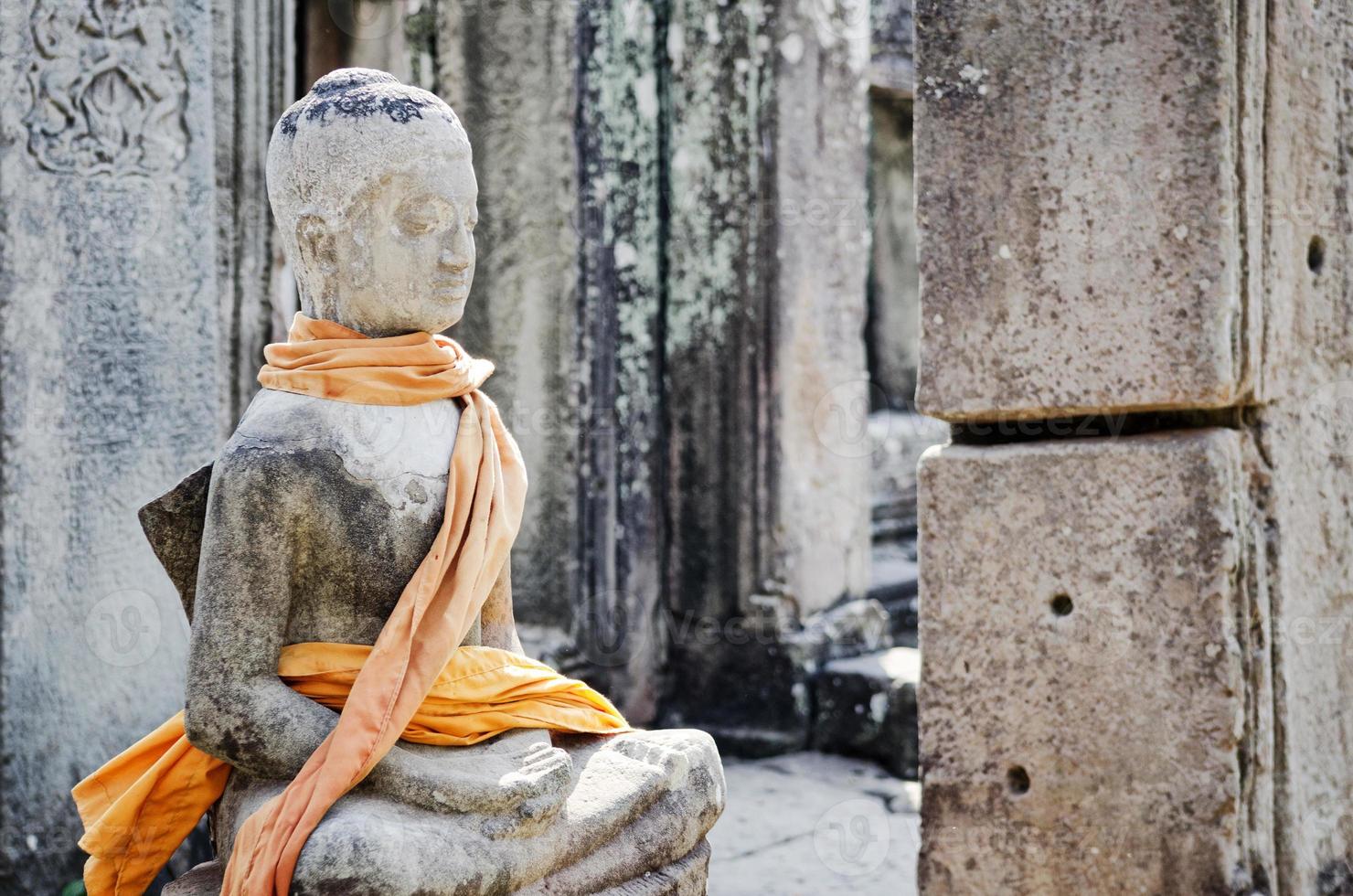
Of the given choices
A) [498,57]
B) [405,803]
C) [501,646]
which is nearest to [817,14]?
[498,57]

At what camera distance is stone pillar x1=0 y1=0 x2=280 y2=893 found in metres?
3.17

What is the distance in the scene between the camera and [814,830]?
4.06 metres

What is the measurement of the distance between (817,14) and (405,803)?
12.4 feet

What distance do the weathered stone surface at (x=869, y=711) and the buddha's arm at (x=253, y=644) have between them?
9.58 ft

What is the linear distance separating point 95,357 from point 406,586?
64.9 inches

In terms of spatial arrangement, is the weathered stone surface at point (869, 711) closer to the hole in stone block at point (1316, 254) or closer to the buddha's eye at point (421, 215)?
the hole in stone block at point (1316, 254)

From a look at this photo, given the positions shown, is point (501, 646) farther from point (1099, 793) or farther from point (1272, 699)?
point (1272, 699)

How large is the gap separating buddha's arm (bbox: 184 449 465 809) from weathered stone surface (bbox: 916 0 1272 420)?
1.09 m

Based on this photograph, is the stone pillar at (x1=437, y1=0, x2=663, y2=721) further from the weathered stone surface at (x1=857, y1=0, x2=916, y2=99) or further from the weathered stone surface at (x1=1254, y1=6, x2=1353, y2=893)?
the weathered stone surface at (x1=857, y1=0, x2=916, y2=99)

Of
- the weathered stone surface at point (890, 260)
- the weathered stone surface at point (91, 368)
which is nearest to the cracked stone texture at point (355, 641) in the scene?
the weathered stone surface at point (91, 368)

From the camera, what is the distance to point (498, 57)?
464cm

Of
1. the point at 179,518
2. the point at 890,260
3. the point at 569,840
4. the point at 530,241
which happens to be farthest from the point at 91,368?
the point at 890,260

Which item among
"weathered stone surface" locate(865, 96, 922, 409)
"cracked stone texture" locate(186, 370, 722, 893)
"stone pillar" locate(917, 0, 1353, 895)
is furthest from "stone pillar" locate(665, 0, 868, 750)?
"weathered stone surface" locate(865, 96, 922, 409)

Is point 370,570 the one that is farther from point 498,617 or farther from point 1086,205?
point 1086,205
